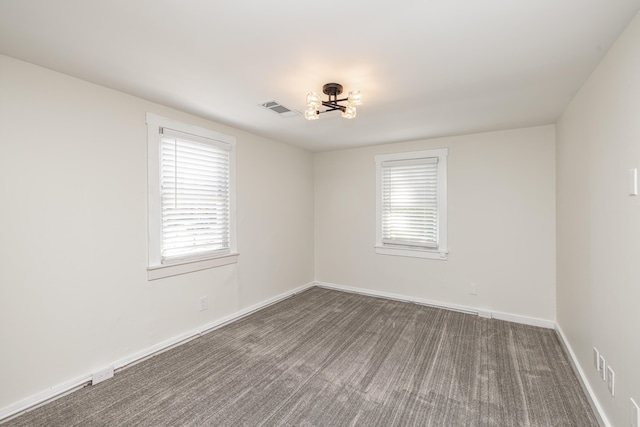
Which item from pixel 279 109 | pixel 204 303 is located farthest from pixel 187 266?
pixel 279 109

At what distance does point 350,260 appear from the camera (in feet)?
16.1

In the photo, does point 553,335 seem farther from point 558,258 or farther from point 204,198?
point 204,198

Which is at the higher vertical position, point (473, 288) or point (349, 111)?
point (349, 111)

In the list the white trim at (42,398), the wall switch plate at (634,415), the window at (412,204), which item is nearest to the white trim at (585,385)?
the wall switch plate at (634,415)

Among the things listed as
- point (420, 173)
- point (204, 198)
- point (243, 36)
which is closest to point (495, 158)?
point (420, 173)

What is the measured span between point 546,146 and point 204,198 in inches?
161

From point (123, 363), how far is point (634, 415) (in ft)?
11.6

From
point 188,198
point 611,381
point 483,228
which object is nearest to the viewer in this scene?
point 611,381

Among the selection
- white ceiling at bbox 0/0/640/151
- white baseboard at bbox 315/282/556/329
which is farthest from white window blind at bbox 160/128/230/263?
white baseboard at bbox 315/282/556/329

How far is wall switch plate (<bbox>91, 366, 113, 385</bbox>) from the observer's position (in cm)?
233

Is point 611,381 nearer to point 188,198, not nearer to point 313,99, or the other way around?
point 313,99

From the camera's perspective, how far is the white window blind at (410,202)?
420 cm

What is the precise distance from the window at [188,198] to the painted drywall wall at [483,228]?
2102mm

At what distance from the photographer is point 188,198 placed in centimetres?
315
